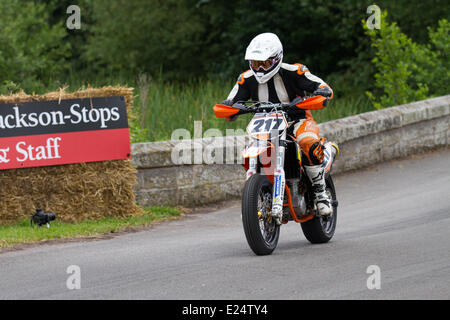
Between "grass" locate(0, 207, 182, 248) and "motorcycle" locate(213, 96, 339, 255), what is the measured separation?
2.56 m

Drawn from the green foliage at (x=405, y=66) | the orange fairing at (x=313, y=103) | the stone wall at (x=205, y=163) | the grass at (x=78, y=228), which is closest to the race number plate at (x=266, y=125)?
the orange fairing at (x=313, y=103)

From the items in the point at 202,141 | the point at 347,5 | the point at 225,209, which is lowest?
the point at 225,209

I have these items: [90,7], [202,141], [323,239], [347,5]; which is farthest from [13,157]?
Result: [90,7]

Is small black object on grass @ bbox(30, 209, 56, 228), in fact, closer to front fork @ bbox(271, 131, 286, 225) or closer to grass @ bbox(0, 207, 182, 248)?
grass @ bbox(0, 207, 182, 248)

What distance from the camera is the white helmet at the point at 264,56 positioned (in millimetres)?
7465

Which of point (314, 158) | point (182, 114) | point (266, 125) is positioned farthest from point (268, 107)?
point (182, 114)

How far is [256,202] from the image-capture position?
279 inches

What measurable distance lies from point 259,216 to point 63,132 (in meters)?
3.74

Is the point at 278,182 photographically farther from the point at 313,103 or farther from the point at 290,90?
the point at 290,90

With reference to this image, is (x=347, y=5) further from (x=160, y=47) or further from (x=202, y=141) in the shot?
(x=202, y=141)

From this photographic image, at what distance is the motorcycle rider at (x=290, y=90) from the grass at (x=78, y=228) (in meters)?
2.50

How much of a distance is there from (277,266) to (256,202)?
575mm

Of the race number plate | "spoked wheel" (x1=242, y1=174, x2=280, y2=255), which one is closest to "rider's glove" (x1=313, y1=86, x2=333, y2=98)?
the race number plate

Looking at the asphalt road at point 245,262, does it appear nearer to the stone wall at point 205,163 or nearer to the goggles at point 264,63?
the stone wall at point 205,163
